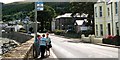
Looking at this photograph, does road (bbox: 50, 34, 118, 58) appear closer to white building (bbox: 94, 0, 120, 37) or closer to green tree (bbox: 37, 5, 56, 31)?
white building (bbox: 94, 0, 120, 37)

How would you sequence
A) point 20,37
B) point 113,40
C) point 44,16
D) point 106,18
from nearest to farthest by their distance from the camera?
1. point 113,40
2. point 106,18
3. point 20,37
4. point 44,16

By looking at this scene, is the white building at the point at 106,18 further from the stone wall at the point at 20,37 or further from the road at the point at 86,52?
the stone wall at the point at 20,37

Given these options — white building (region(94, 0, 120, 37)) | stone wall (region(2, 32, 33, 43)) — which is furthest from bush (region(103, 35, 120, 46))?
stone wall (region(2, 32, 33, 43))

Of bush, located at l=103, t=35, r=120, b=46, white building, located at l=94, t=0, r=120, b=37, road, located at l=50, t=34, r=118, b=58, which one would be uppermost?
white building, located at l=94, t=0, r=120, b=37

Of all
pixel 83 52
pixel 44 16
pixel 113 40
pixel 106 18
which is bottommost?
pixel 83 52

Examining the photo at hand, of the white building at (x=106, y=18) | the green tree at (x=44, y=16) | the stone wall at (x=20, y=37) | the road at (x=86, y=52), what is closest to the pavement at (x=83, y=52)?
the road at (x=86, y=52)

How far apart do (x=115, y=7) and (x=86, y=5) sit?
991 inches

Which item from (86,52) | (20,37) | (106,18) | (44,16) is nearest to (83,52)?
(86,52)

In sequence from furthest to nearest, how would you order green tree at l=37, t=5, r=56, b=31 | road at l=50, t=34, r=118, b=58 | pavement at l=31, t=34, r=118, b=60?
1. green tree at l=37, t=5, r=56, b=31
2. road at l=50, t=34, r=118, b=58
3. pavement at l=31, t=34, r=118, b=60

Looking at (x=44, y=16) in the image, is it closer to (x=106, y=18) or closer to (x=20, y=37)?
(x=20, y=37)

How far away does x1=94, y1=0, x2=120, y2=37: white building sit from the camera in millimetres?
→ 44250

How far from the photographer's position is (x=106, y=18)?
1989 inches

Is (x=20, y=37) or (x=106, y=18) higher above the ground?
(x=106, y=18)

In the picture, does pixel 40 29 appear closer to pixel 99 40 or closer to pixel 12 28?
pixel 12 28
